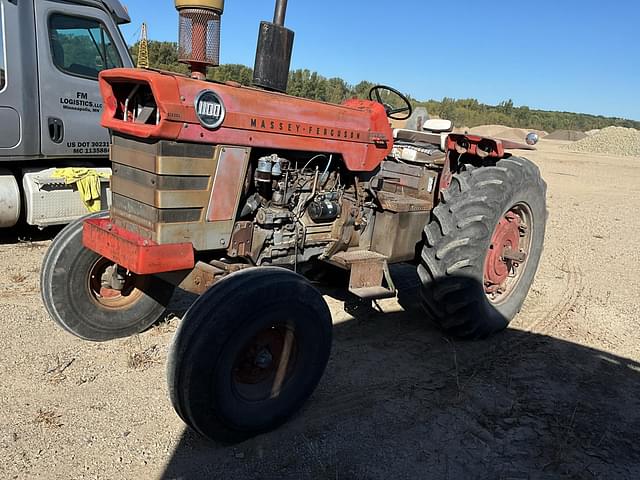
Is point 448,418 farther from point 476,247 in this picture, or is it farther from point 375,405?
point 476,247

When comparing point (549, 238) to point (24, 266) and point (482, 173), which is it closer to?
point (482, 173)

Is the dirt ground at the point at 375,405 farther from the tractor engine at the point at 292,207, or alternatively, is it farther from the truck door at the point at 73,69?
the truck door at the point at 73,69

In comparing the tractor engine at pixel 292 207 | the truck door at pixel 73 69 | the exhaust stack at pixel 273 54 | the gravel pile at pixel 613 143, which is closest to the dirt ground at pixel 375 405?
the tractor engine at pixel 292 207

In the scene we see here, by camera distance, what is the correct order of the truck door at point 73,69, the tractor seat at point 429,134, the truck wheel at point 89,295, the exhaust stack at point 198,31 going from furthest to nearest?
1. the truck door at point 73,69
2. the tractor seat at point 429,134
3. the truck wheel at point 89,295
4. the exhaust stack at point 198,31

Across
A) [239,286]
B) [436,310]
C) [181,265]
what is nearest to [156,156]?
[181,265]

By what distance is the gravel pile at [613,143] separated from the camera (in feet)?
94.1

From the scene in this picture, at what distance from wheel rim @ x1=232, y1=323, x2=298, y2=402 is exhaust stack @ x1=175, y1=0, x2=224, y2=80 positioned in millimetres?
1527

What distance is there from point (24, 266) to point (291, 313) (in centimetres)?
360

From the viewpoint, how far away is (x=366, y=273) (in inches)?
154

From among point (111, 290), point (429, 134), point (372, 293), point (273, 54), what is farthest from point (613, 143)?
point (111, 290)

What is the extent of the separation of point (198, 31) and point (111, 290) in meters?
1.83

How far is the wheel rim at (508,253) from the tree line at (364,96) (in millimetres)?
2101

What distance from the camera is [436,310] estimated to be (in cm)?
397

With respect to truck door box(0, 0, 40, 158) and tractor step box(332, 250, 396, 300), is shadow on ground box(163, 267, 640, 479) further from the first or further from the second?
truck door box(0, 0, 40, 158)
